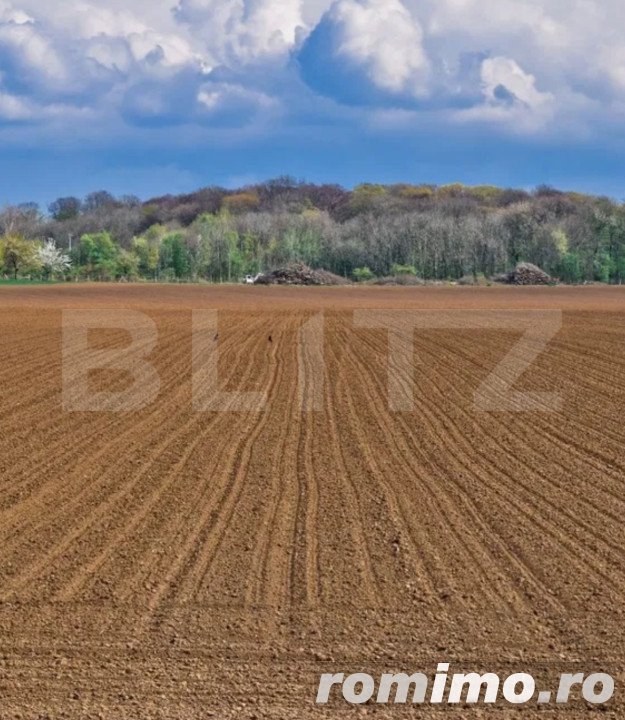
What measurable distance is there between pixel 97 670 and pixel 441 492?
15.4 ft

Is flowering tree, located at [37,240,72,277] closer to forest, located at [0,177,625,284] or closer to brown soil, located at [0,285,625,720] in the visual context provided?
forest, located at [0,177,625,284]

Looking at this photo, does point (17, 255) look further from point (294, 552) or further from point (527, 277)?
point (294, 552)

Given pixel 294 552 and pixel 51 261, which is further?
pixel 51 261

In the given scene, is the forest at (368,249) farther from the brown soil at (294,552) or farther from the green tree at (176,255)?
the brown soil at (294,552)

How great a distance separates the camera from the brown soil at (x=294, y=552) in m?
5.54

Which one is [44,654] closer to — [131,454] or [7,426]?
[131,454]

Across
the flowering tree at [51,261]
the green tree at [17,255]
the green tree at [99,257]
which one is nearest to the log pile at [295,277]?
the green tree at [17,255]

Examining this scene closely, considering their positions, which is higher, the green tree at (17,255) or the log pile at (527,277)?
the green tree at (17,255)

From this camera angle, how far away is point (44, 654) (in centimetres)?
572

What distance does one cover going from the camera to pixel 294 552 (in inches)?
297

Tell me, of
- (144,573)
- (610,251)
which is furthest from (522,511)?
(610,251)

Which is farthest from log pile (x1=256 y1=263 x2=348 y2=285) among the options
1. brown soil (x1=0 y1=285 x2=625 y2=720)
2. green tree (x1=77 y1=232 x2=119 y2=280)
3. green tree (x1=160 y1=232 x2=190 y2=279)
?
brown soil (x1=0 y1=285 x2=625 y2=720)

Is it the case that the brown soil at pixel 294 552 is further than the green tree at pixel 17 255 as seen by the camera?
No

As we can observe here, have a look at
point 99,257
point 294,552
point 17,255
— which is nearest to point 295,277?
point 17,255
